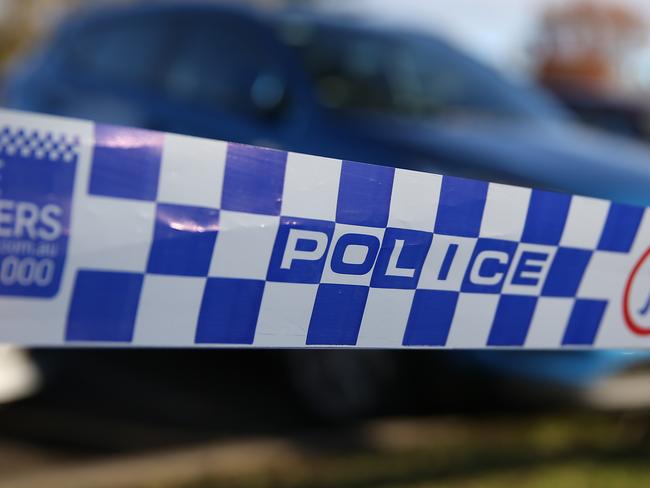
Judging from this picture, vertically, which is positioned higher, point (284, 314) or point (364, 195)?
point (364, 195)

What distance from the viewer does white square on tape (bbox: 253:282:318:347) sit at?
1.47m

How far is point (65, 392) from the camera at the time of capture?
4.00 metres

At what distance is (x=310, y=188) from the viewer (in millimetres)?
1456

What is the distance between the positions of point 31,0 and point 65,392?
72.0ft

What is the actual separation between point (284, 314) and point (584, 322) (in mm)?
555

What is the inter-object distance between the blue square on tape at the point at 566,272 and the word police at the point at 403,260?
1 cm

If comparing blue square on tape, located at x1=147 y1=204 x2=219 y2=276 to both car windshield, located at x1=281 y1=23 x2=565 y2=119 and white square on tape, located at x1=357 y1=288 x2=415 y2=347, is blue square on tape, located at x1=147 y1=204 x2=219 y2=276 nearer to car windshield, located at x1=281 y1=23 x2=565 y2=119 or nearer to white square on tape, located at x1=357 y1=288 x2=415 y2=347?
white square on tape, located at x1=357 y1=288 x2=415 y2=347

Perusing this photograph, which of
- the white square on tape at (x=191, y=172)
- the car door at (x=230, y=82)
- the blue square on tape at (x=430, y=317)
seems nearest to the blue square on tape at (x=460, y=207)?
the blue square on tape at (x=430, y=317)

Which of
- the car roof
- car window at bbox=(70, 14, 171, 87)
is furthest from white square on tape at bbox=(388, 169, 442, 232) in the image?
car window at bbox=(70, 14, 171, 87)

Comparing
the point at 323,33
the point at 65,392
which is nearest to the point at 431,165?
the point at 323,33

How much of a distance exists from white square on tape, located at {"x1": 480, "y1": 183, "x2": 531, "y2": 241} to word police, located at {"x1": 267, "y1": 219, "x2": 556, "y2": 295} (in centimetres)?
2

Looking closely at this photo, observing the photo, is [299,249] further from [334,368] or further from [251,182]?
[334,368]

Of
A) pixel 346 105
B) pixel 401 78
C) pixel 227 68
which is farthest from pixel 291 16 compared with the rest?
pixel 346 105

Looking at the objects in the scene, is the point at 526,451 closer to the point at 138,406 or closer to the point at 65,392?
the point at 138,406
